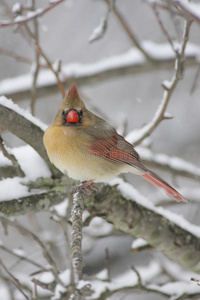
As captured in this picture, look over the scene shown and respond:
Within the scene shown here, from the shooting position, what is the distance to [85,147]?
2.76 m

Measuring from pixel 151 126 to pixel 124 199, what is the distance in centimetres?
47

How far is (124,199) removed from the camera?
2824mm

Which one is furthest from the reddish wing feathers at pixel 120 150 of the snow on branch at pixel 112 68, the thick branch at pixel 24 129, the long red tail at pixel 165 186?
the snow on branch at pixel 112 68

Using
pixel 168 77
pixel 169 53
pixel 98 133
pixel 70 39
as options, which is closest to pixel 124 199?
pixel 98 133

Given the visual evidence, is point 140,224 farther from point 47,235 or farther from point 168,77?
point 168,77

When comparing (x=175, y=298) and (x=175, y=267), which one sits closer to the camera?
(x=175, y=298)

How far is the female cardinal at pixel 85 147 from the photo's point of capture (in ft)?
8.66

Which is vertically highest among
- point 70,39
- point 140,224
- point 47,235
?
point 70,39

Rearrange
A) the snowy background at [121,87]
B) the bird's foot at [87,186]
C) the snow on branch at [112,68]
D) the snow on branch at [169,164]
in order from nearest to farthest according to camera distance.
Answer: the bird's foot at [87,186] < the snow on branch at [169,164] < the snow on branch at [112,68] < the snowy background at [121,87]

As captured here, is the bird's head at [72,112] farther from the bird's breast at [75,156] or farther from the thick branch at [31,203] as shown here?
the thick branch at [31,203]

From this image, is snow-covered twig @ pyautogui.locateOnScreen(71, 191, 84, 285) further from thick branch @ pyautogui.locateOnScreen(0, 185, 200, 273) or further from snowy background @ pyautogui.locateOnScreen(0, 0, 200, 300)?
snowy background @ pyautogui.locateOnScreen(0, 0, 200, 300)

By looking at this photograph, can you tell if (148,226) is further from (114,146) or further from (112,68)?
(112,68)

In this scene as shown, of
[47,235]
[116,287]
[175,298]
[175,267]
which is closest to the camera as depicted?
[175,298]

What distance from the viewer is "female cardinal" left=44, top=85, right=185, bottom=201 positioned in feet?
8.66
